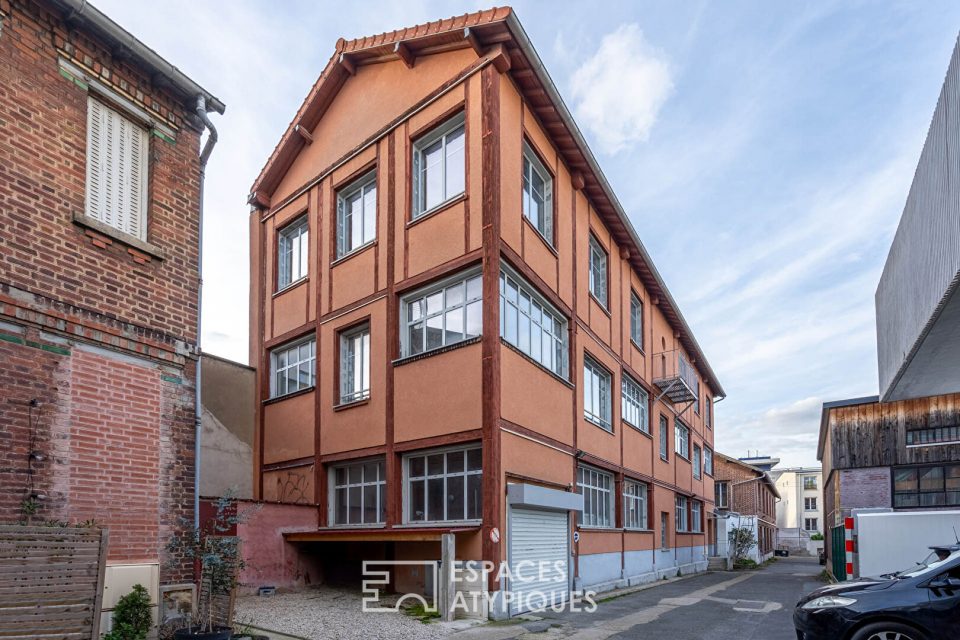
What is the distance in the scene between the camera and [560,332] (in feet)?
57.4

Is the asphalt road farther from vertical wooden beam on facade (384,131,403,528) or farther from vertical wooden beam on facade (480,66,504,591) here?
vertical wooden beam on facade (384,131,403,528)

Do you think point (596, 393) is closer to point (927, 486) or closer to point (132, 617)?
point (132, 617)

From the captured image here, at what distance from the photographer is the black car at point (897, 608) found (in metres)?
7.64

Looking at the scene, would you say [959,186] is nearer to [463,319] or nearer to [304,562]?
[463,319]

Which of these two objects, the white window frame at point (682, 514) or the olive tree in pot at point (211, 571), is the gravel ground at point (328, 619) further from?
the white window frame at point (682, 514)

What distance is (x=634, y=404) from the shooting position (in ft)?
78.5

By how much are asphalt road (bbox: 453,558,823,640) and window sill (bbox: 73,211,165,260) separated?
267 inches

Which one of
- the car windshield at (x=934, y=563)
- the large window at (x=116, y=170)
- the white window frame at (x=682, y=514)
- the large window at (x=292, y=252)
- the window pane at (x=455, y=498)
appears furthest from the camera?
the white window frame at (x=682, y=514)

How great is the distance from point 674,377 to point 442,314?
43.9 ft

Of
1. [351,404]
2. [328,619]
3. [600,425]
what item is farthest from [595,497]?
[328,619]

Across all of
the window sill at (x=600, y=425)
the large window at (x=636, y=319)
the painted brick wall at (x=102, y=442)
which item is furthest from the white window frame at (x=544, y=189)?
the painted brick wall at (x=102, y=442)

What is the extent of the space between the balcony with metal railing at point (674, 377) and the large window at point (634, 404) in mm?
1233

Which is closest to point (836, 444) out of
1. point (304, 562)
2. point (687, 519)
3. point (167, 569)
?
point (687, 519)

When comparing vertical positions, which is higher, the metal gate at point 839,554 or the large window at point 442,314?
the large window at point 442,314
